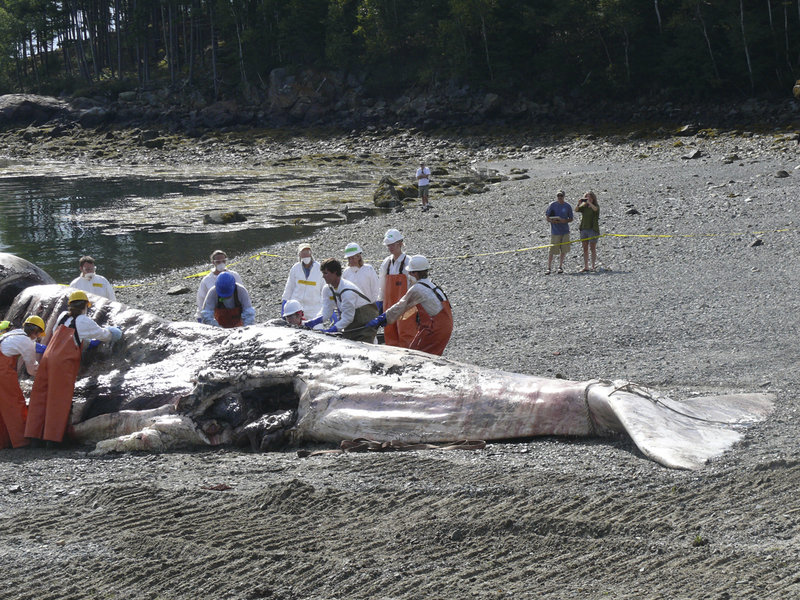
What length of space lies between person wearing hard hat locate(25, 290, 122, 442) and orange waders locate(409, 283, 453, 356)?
11.4 ft

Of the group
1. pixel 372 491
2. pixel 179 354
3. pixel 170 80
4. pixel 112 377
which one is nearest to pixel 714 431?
pixel 372 491

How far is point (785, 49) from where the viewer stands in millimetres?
48375

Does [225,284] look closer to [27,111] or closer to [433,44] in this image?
[433,44]

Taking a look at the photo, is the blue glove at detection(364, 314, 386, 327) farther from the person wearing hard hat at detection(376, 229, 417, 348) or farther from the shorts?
the shorts

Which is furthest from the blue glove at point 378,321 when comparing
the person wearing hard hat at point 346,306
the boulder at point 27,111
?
the boulder at point 27,111

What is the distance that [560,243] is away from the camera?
57.9ft

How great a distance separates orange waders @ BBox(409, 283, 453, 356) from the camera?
32.7 feet

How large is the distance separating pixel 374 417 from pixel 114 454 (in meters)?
2.74

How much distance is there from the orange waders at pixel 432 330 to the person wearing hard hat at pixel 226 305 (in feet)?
6.77

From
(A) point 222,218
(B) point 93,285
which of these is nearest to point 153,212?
(A) point 222,218

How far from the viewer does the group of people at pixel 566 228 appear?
17.4 metres

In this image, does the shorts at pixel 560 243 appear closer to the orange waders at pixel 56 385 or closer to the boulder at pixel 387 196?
the orange waders at pixel 56 385

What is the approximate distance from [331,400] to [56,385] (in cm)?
310

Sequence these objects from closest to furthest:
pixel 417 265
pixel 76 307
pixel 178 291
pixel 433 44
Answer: pixel 76 307 < pixel 417 265 < pixel 178 291 < pixel 433 44
